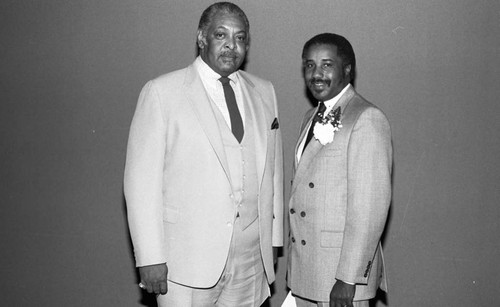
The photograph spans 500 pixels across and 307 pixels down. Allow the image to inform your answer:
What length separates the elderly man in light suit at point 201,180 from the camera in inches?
114

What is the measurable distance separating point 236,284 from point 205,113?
33.3 inches

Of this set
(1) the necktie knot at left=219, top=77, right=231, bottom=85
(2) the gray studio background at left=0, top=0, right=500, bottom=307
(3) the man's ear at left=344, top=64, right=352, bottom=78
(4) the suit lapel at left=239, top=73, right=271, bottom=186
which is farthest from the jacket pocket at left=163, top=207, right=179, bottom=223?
(2) the gray studio background at left=0, top=0, right=500, bottom=307

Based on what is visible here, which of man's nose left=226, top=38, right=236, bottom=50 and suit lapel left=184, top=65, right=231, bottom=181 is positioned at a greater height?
man's nose left=226, top=38, right=236, bottom=50

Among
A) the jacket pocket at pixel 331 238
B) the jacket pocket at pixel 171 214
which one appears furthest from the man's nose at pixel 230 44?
the jacket pocket at pixel 331 238

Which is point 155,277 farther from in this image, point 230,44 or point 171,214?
point 230,44

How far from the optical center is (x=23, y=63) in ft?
→ 14.9

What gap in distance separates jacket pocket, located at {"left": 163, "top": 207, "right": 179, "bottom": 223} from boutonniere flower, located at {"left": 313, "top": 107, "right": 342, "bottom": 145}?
74 centimetres

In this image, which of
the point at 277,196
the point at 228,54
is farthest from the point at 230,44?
the point at 277,196

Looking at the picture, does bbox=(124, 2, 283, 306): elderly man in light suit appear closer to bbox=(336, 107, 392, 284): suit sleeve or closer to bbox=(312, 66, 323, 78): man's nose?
bbox=(312, 66, 323, 78): man's nose

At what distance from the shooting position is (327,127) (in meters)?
2.90

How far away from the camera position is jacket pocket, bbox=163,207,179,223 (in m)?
2.97

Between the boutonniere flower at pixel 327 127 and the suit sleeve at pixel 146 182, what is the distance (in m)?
0.71

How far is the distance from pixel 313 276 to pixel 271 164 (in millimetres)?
604

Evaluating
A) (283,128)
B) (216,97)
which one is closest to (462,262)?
(283,128)
